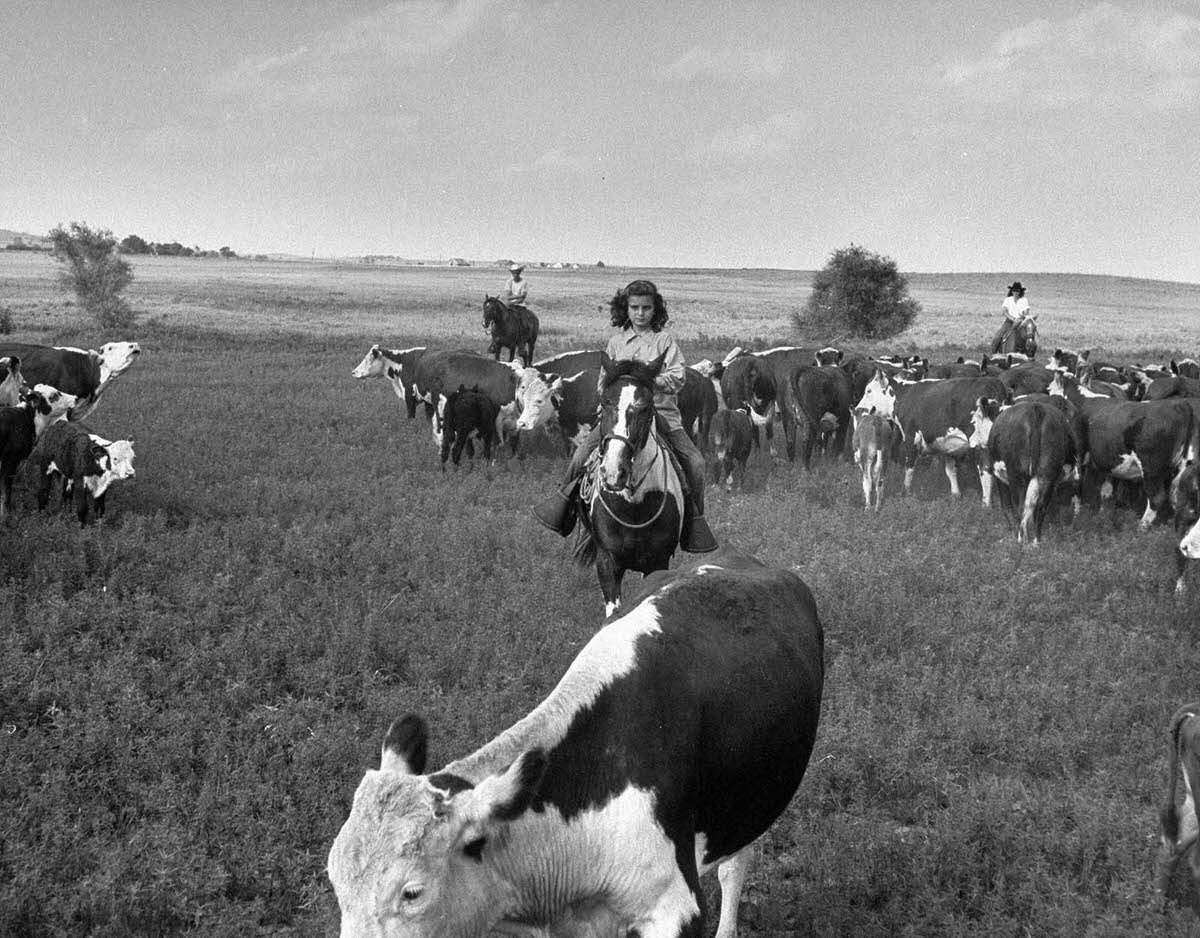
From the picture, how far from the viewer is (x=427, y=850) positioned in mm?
3221

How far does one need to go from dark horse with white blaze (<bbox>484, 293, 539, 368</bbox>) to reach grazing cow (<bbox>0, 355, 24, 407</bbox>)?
13148 mm

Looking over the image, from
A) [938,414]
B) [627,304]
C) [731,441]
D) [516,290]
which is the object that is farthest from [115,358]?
[938,414]

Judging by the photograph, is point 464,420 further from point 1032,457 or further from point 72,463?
point 1032,457

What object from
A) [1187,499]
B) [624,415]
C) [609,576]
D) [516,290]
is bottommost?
[609,576]

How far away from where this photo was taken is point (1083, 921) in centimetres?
514

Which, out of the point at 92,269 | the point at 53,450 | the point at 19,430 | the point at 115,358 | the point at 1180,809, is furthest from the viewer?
the point at 92,269

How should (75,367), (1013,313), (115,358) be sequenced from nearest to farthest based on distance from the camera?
(75,367) → (115,358) → (1013,313)

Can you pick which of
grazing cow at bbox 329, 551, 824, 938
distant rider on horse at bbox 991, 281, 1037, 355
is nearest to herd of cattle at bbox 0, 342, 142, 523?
grazing cow at bbox 329, 551, 824, 938

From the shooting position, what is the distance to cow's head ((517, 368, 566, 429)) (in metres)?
16.9

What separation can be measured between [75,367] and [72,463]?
746cm

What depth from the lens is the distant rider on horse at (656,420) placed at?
8922mm

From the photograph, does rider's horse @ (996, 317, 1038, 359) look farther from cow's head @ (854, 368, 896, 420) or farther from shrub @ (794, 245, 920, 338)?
shrub @ (794, 245, 920, 338)

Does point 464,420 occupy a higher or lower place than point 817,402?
lower

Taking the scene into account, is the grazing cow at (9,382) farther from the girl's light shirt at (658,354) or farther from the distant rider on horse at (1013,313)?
the distant rider on horse at (1013,313)
